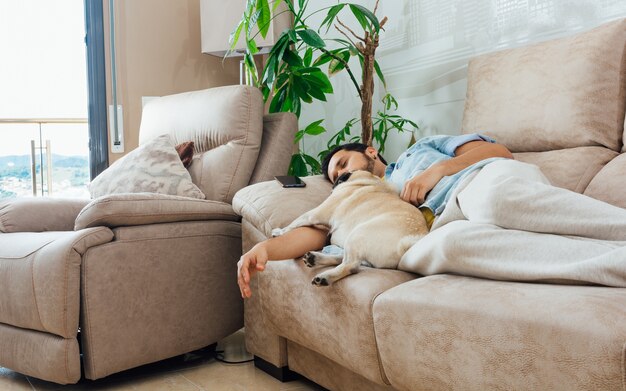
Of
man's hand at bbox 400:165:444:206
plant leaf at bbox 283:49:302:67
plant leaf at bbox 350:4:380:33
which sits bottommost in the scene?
man's hand at bbox 400:165:444:206

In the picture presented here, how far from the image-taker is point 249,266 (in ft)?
4.55

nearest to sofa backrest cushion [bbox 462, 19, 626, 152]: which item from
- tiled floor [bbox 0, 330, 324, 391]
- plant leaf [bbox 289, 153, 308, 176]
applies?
tiled floor [bbox 0, 330, 324, 391]

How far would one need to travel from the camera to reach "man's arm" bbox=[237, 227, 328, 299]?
1.37m

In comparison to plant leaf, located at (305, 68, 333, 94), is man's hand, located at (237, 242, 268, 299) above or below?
below

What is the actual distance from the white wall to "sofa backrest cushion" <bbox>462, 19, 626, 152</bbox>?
0.99 ft

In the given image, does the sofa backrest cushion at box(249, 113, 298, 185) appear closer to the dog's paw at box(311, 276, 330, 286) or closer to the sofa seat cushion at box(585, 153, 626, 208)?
the dog's paw at box(311, 276, 330, 286)

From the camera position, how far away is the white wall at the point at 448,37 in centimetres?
203

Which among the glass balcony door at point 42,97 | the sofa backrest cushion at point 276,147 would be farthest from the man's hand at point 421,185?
the glass balcony door at point 42,97

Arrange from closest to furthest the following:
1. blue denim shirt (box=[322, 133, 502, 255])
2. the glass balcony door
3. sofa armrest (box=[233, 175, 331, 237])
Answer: blue denim shirt (box=[322, 133, 502, 255])
sofa armrest (box=[233, 175, 331, 237])
the glass balcony door

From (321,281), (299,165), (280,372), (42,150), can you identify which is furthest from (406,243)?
(42,150)

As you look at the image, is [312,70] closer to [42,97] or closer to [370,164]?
[370,164]

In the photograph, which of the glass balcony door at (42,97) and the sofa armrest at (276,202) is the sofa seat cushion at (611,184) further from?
the glass balcony door at (42,97)

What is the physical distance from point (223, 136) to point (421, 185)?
1.03m

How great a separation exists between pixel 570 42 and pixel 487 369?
3.72ft
